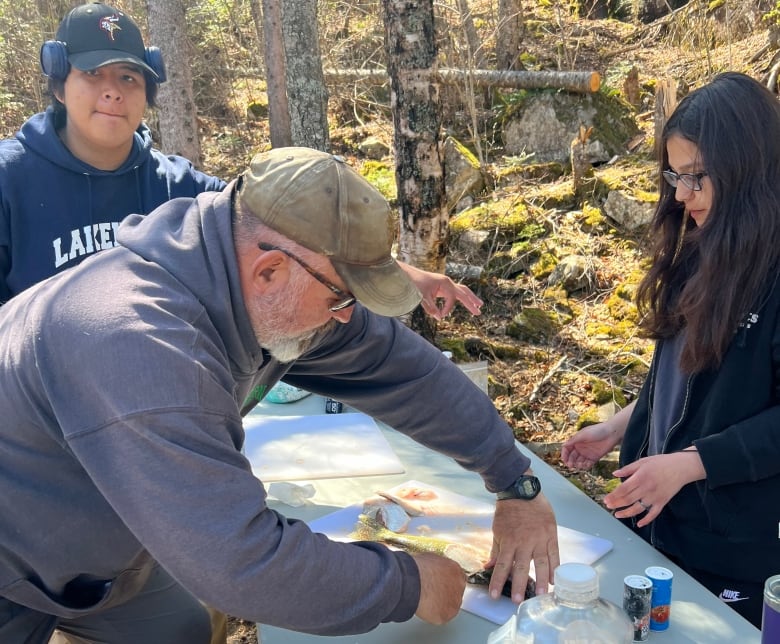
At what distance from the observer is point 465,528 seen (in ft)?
6.31

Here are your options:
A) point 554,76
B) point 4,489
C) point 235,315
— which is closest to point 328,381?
point 235,315

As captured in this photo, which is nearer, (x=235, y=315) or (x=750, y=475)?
(x=235, y=315)

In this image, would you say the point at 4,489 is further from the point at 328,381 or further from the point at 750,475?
the point at 750,475

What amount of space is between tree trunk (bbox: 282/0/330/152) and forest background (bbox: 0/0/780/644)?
13cm

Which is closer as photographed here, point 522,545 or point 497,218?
point 522,545

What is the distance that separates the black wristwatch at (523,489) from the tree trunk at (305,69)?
464 cm

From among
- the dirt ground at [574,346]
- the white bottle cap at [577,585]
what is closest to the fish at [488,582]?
the white bottle cap at [577,585]

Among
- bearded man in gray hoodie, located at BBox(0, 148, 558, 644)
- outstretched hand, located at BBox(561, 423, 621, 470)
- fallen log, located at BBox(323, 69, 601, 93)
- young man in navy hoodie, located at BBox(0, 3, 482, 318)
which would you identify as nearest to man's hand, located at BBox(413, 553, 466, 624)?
bearded man in gray hoodie, located at BBox(0, 148, 558, 644)

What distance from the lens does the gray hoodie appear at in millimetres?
1180

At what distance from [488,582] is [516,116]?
6.53 m

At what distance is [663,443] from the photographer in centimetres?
207

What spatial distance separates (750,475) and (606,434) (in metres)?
0.50

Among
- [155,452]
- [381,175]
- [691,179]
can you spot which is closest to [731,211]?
[691,179]

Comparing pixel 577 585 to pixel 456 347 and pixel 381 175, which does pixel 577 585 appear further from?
pixel 381 175
